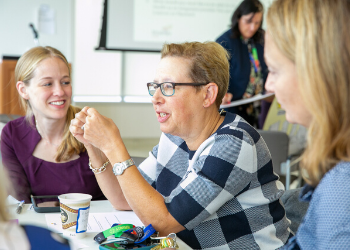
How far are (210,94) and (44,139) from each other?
908mm

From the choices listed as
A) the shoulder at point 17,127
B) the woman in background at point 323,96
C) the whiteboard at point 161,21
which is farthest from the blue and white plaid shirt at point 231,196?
the whiteboard at point 161,21

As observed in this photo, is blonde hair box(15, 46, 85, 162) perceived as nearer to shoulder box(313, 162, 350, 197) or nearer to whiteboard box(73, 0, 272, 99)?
shoulder box(313, 162, 350, 197)

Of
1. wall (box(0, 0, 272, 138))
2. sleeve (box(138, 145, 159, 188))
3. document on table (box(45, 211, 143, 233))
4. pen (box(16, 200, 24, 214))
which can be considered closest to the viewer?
document on table (box(45, 211, 143, 233))

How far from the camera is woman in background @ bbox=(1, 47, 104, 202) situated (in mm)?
1770

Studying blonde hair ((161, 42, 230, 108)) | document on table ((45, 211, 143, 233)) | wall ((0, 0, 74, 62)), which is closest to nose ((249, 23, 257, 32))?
blonde hair ((161, 42, 230, 108))

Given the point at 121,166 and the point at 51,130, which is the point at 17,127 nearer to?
the point at 51,130

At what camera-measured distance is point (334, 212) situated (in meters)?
0.74

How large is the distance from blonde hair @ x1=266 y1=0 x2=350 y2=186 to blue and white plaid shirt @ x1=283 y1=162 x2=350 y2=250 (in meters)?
0.03

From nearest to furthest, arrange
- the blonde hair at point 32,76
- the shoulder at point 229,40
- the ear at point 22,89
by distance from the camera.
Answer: the blonde hair at point 32,76, the ear at point 22,89, the shoulder at point 229,40

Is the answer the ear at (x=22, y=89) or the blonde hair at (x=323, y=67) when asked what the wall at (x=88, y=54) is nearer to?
the ear at (x=22, y=89)

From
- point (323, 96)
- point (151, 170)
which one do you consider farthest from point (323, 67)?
point (151, 170)

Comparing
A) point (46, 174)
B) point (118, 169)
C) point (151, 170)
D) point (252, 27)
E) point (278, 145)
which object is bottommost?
point (278, 145)

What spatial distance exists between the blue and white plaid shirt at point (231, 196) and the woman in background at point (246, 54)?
176cm

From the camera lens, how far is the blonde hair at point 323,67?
0.74m
